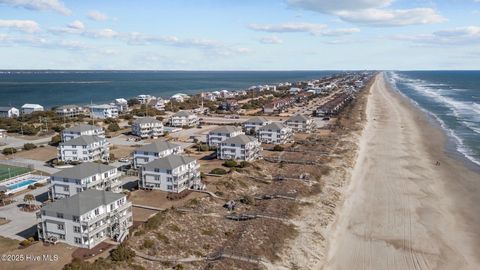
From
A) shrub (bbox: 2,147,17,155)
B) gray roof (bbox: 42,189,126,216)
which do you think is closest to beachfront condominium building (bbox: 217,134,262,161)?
gray roof (bbox: 42,189,126,216)

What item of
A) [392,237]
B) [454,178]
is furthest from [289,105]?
[392,237]

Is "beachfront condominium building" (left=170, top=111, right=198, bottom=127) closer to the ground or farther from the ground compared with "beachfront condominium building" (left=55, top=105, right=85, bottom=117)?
closer to the ground

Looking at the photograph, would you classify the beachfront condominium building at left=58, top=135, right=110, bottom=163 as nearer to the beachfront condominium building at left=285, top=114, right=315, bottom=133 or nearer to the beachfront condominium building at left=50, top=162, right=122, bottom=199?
the beachfront condominium building at left=50, top=162, right=122, bottom=199

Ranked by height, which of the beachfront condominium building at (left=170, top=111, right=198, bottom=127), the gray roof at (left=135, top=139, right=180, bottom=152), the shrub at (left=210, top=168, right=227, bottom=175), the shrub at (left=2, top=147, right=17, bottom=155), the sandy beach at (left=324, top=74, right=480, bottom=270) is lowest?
the sandy beach at (left=324, top=74, right=480, bottom=270)

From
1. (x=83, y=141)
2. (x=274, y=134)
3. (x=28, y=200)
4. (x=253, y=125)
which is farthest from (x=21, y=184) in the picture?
(x=253, y=125)

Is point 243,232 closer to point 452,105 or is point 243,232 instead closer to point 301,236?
point 301,236

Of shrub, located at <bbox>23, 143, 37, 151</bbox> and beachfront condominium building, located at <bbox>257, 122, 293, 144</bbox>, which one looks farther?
beachfront condominium building, located at <bbox>257, 122, 293, 144</bbox>
